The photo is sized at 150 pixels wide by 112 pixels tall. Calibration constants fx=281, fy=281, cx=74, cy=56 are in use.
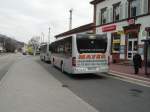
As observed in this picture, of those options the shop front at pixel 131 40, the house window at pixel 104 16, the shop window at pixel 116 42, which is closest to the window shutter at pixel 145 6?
the shop front at pixel 131 40

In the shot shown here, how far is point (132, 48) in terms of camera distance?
92.5 ft

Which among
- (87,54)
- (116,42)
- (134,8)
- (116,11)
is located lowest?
(87,54)

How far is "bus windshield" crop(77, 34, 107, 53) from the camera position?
55.5 feet

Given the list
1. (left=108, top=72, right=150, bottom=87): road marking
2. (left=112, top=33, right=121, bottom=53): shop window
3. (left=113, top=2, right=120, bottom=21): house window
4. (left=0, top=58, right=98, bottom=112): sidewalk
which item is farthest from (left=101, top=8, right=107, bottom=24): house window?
(left=0, top=58, right=98, bottom=112): sidewalk

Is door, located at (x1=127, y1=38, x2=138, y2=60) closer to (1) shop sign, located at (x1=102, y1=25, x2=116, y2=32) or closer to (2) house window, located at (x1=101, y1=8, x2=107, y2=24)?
(1) shop sign, located at (x1=102, y1=25, x2=116, y2=32)

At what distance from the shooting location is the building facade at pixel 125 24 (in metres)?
26.0

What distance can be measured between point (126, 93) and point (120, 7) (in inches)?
806

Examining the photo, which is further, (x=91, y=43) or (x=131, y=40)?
(x=131, y=40)

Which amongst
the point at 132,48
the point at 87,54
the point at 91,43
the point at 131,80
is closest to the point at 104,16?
the point at 132,48

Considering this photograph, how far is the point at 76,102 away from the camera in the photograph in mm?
9273

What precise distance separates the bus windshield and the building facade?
26.2ft

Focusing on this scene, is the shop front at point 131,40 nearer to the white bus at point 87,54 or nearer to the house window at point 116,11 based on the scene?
the house window at point 116,11

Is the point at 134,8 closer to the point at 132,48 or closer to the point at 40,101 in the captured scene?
the point at 132,48

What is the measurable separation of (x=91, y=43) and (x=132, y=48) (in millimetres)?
12060
